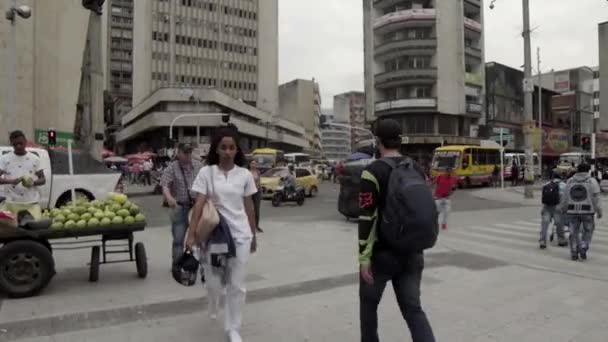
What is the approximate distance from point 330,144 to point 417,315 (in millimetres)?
175179

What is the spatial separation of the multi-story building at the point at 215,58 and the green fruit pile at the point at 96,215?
67953 millimetres

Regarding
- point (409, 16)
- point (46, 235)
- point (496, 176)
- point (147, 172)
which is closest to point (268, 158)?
point (147, 172)

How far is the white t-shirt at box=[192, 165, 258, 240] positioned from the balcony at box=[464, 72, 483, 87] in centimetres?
6165

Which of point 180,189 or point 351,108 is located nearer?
point 180,189

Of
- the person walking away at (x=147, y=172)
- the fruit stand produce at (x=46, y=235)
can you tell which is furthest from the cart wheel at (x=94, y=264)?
the person walking away at (x=147, y=172)

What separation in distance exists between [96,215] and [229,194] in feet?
8.97

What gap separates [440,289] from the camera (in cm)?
600

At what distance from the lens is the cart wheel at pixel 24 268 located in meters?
5.37

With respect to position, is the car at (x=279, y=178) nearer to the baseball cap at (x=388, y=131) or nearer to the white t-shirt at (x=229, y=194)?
the white t-shirt at (x=229, y=194)

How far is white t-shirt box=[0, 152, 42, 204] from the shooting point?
6.09 meters

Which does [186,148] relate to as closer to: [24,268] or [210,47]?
[24,268]

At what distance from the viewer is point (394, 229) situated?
3.01 metres

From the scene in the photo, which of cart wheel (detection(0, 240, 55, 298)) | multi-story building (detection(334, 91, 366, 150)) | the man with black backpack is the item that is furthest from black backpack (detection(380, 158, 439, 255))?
multi-story building (detection(334, 91, 366, 150))

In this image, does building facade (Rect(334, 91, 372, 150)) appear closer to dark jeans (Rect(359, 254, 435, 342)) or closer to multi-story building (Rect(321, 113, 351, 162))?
multi-story building (Rect(321, 113, 351, 162))
